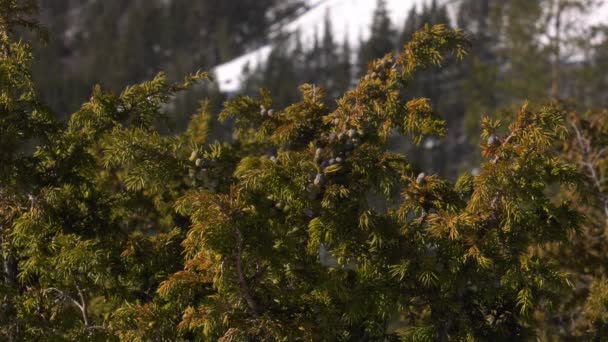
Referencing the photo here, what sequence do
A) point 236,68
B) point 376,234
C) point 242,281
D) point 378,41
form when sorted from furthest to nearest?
point 236,68 → point 378,41 → point 376,234 → point 242,281

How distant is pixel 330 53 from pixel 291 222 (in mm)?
72443

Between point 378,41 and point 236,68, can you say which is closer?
point 378,41

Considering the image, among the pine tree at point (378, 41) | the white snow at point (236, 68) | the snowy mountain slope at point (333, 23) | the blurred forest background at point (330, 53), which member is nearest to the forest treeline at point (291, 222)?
the blurred forest background at point (330, 53)

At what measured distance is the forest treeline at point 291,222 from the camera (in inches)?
171

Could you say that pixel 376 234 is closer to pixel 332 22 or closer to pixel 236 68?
pixel 236 68

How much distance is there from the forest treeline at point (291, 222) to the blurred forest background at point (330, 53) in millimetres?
877

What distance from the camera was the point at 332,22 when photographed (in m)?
91.2

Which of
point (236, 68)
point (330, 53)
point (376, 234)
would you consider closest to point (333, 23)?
point (330, 53)

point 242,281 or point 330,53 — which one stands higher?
point 242,281

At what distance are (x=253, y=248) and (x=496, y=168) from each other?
57.7 inches

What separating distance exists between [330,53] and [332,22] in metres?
16.2

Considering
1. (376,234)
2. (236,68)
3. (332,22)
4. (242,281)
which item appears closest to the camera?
(242,281)

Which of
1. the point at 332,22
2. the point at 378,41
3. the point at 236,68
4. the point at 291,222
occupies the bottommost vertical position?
the point at 332,22

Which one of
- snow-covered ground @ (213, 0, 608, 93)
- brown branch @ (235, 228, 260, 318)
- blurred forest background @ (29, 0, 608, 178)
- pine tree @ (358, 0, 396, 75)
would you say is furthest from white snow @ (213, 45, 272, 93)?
brown branch @ (235, 228, 260, 318)
